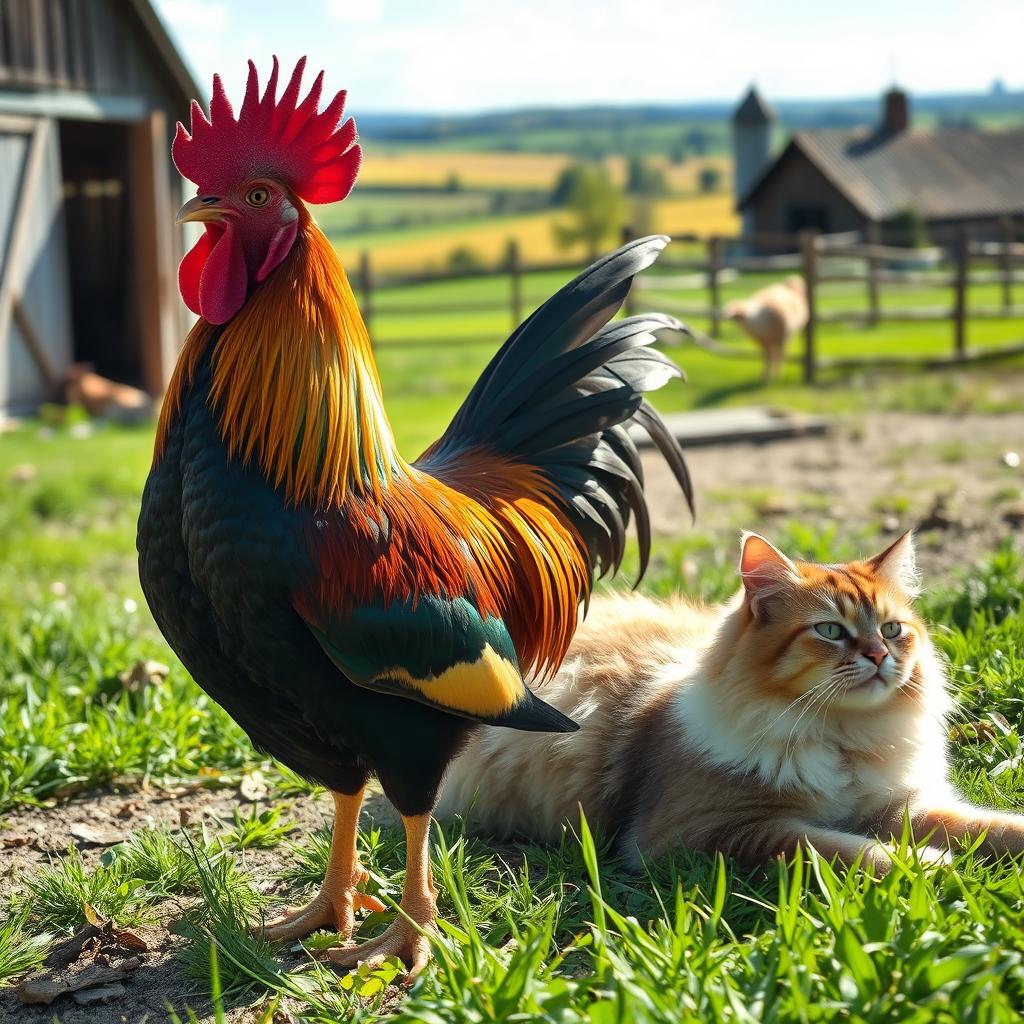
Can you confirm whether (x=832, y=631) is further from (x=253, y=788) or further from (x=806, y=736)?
(x=253, y=788)

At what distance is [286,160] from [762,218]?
147 feet

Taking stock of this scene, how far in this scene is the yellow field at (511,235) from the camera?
49438mm

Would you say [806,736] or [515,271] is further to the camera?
[515,271]

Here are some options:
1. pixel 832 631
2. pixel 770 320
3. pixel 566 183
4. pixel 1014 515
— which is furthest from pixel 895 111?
pixel 832 631

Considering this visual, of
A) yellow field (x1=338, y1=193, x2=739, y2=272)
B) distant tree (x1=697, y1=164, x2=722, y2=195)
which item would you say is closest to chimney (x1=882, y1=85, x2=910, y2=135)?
yellow field (x1=338, y1=193, x2=739, y2=272)

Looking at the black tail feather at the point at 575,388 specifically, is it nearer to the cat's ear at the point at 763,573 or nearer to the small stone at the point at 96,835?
the cat's ear at the point at 763,573

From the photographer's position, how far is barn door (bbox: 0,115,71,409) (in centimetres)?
1301

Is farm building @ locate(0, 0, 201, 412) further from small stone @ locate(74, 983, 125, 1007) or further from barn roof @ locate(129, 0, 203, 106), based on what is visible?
small stone @ locate(74, 983, 125, 1007)

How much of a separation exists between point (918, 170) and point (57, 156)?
37.2 m

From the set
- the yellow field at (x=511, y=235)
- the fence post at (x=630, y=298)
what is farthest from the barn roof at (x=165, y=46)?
the yellow field at (x=511, y=235)

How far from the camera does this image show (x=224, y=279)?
2.85 metres

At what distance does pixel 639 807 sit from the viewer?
3.55 meters

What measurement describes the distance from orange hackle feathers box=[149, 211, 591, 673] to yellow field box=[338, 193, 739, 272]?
3951 cm

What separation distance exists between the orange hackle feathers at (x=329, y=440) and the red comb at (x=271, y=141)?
0.46 ft
